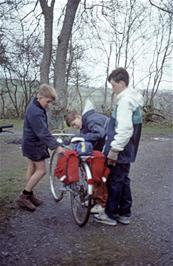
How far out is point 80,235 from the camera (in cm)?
453

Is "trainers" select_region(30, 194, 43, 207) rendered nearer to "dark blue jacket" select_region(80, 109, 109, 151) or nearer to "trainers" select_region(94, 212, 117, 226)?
"trainers" select_region(94, 212, 117, 226)

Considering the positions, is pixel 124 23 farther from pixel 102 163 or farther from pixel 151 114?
pixel 102 163

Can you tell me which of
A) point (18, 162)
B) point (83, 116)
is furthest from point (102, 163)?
point (18, 162)

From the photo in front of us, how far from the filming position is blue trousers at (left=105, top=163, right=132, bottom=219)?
479cm

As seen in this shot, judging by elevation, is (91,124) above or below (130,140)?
above

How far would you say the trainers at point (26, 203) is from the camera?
17.5 ft

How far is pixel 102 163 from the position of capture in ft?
15.4

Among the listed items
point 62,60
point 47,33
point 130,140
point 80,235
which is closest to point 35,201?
point 80,235

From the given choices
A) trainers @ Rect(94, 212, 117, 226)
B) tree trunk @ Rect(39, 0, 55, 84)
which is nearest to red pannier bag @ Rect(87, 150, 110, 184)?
trainers @ Rect(94, 212, 117, 226)

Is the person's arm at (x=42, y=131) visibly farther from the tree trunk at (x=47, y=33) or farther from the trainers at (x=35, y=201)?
the tree trunk at (x=47, y=33)

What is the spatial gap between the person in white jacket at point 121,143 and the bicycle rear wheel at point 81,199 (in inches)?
9.5

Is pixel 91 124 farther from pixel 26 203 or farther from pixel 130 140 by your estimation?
pixel 26 203

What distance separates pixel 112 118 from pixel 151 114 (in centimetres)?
1410

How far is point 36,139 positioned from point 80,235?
1281 millimetres
